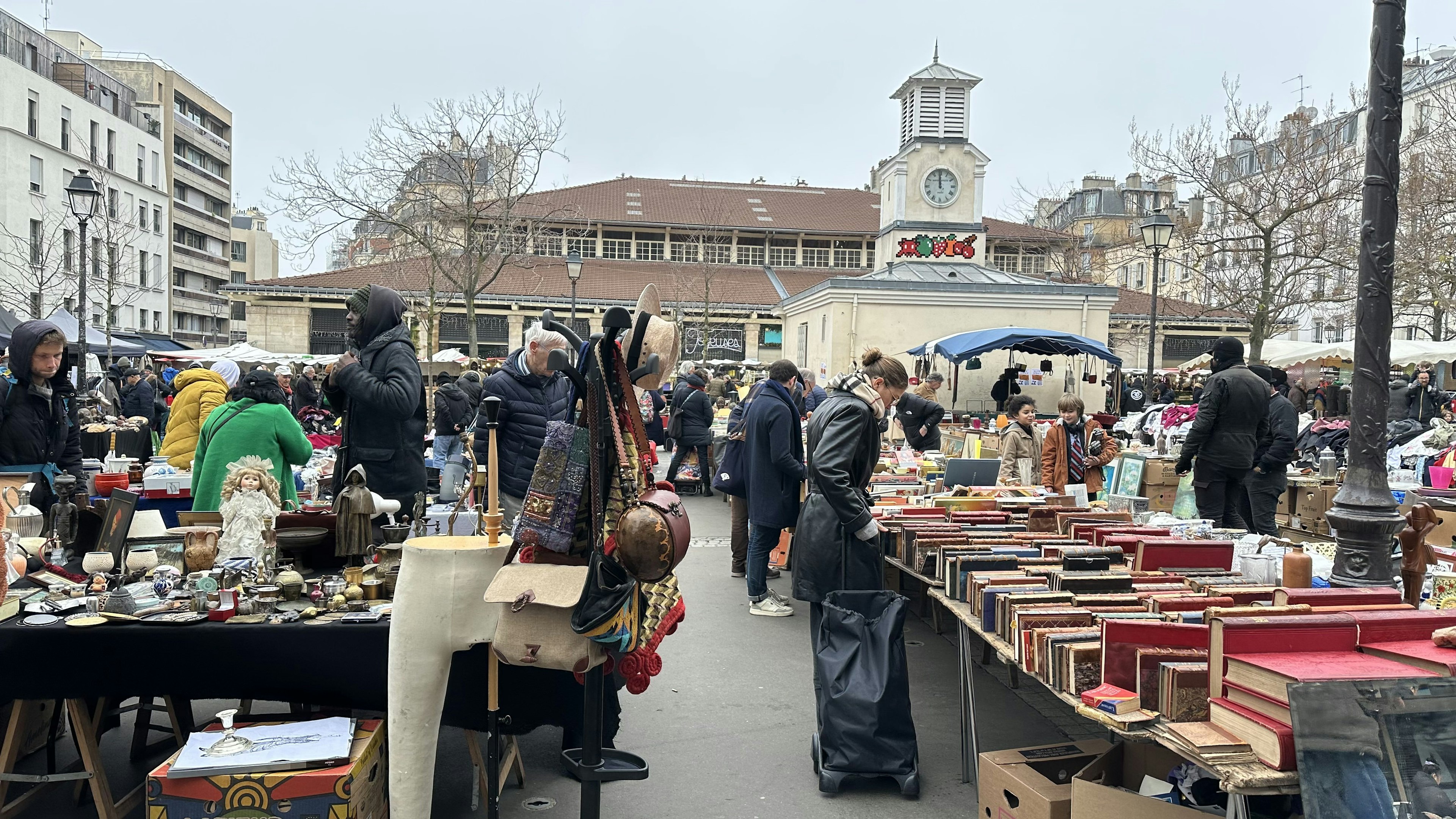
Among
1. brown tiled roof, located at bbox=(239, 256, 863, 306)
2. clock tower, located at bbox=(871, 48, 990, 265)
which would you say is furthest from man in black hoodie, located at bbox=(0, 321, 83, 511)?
brown tiled roof, located at bbox=(239, 256, 863, 306)

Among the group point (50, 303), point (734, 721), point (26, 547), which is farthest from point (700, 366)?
point (50, 303)

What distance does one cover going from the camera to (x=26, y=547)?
13.7ft

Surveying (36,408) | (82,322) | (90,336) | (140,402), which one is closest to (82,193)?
(82,322)

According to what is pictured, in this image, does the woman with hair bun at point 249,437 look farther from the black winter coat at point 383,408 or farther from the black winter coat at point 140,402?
the black winter coat at point 140,402

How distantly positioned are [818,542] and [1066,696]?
171 centimetres

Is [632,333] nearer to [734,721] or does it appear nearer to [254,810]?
[254,810]

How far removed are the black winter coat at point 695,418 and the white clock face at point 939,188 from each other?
713 inches

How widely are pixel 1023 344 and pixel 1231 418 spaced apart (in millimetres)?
12076

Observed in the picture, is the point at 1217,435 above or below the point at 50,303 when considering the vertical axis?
below

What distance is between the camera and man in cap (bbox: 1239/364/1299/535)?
8.17 meters

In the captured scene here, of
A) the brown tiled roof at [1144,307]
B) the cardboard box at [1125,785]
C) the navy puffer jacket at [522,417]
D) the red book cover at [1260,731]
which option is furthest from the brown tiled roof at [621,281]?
the red book cover at [1260,731]

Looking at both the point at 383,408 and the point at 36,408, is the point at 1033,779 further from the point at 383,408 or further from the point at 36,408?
the point at 36,408

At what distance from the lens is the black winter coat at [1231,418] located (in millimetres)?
7656

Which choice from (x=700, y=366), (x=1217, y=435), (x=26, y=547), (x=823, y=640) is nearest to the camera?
(x=26, y=547)
